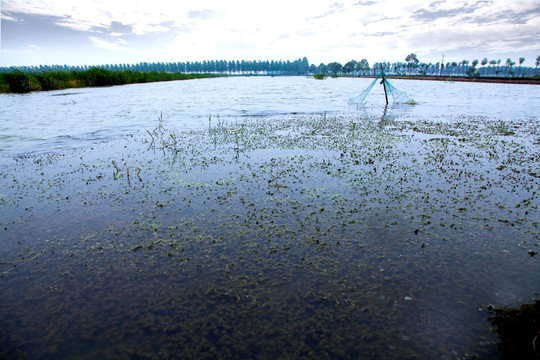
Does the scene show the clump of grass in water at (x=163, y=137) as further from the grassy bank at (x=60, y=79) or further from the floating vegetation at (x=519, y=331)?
the grassy bank at (x=60, y=79)

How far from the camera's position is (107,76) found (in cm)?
5831

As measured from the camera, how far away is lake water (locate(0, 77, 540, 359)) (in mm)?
3895

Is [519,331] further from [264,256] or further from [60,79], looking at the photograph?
[60,79]

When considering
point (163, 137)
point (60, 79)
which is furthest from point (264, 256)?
point (60, 79)

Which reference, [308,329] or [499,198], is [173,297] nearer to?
[308,329]

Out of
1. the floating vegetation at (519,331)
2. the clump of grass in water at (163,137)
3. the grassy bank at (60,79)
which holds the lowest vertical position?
the floating vegetation at (519,331)

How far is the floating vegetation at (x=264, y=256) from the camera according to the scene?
12.8 feet

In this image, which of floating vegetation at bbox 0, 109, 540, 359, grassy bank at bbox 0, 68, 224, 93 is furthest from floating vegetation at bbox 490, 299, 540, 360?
grassy bank at bbox 0, 68, 224, 93

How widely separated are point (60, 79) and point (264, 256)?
194ft

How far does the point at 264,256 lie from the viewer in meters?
5.51

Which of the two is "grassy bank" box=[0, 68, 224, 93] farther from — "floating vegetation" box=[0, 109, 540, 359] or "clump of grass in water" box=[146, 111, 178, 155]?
"floating vegetation" box=[0, 109, 540, 359]

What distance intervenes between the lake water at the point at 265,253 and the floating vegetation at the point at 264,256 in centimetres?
3

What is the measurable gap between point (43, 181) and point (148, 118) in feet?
45.0

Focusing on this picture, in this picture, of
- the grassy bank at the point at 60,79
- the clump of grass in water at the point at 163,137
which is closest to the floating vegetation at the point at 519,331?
the clump of grass in water at the point at 163,137
